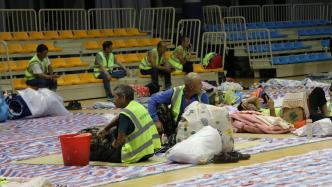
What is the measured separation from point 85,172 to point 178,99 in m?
1.84

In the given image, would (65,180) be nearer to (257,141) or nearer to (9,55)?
(257,141)

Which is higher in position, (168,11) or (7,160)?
(168,11)

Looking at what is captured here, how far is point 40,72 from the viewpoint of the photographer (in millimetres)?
16234

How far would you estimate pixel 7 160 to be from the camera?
9695 mm

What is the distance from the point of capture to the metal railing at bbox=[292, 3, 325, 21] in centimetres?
2842

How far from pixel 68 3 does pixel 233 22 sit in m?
5.49

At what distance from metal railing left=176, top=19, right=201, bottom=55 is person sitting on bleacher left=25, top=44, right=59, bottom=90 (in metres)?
7.58

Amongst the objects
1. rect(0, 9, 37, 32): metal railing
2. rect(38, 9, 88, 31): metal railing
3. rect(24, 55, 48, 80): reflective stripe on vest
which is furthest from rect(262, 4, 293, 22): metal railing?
A: rect(24, 55, 48, 80): reflective stripe on vest

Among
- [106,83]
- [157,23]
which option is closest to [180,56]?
[106,83]

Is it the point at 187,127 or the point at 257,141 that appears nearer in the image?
the point at 187,127

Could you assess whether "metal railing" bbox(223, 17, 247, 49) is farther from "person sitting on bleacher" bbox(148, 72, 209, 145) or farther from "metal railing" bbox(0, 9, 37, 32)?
"person sitting on bleacher" bbox(148, 72, 209, 145)

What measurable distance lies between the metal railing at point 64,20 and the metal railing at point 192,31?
9.75 feet

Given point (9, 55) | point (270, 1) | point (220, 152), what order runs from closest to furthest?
point (220, 152), point (9, 55), point (270, 1)

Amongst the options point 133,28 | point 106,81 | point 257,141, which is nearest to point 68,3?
point 133,28
